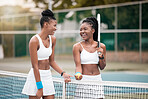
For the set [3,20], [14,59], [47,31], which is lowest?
[14,59]

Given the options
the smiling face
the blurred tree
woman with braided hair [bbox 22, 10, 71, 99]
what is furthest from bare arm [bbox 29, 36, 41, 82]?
the blurred tree

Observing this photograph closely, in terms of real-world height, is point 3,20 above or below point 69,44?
above

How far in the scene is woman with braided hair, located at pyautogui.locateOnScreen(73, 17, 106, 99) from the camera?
379 centimetres

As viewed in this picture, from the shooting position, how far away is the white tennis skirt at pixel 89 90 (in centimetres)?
380

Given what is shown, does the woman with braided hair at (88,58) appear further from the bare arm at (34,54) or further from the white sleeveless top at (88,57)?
the bare arm at (34,54)

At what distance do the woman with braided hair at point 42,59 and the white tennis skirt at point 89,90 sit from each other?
357 mm

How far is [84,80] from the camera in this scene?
3818mm

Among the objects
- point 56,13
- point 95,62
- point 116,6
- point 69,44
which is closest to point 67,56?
point 69,44

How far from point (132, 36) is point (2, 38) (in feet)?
38.8

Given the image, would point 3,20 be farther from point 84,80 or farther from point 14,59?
point 84,80

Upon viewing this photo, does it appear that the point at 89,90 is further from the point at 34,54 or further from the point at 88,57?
the point at 34,54

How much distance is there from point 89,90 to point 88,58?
414mm

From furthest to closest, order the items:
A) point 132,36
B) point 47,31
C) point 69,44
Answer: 1. point 69,44
2. point 132,36
3. point 47,31

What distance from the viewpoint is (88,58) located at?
150 inches
